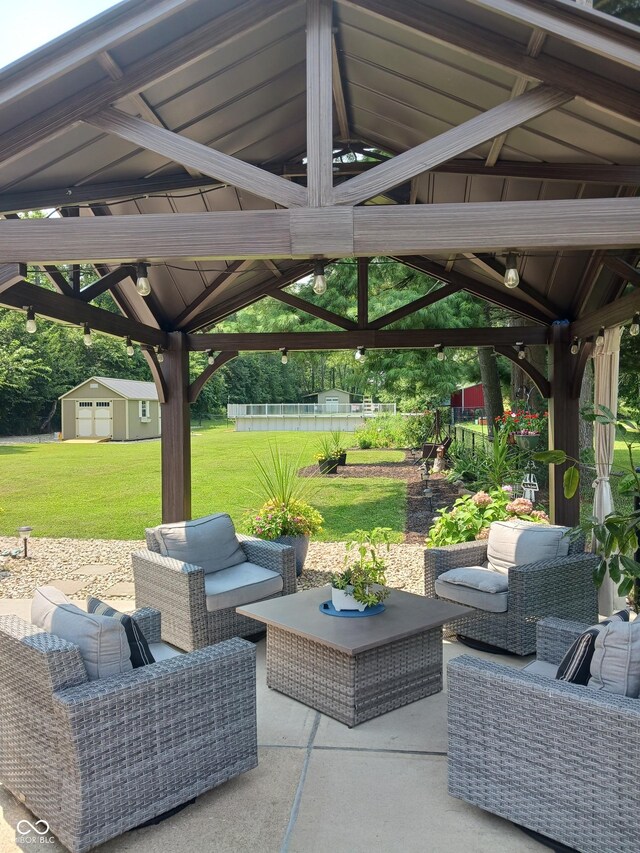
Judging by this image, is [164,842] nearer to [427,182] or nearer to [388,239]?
[388,239]

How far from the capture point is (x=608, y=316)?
5246 millimetres

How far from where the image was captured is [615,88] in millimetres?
2963

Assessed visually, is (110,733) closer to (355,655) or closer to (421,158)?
(355,655)

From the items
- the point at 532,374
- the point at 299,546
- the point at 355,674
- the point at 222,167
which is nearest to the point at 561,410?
the point at 532,374

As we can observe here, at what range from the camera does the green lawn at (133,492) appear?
9547 mm

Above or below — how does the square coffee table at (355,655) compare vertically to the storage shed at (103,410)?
below

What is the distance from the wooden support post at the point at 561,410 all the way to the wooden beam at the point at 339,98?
279 cm

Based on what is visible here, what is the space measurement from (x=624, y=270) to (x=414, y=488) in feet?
23.5

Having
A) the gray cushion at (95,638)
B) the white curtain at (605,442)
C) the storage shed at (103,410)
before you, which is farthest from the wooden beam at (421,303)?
the storage shed at (103,410)

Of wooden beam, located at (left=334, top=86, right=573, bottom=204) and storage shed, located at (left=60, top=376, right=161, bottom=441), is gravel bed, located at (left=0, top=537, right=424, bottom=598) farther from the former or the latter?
storage shed, located at (left=60, top=376, right=161, bottom=441)

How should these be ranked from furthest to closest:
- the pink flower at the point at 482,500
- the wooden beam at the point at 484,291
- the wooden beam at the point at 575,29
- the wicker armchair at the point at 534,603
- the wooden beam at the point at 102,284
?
the wooden beam at the point at 484,291
the pink flower at the point at 482,500
the wooden beam at the point at 102,284
the wicker armchair at the point at 534,603
the wooden beam at the point at 575,29

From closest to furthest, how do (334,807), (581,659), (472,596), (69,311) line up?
(581,659), (334,807), (472,596), (69,311)

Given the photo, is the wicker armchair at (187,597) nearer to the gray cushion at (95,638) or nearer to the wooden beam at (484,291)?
the gray cushion at (95,638)

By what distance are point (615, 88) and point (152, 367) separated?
4.78 m
